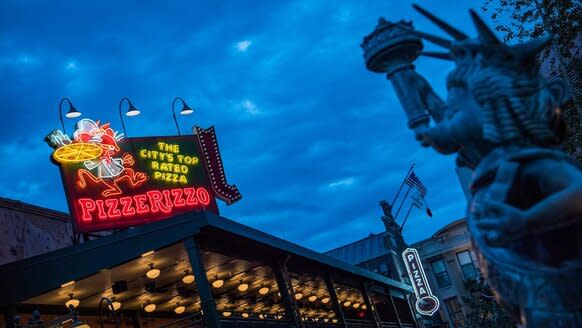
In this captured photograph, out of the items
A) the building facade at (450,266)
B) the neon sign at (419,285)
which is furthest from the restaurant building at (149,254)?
the building facade at (450,266)

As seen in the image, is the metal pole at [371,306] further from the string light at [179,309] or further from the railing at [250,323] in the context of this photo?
the railing at [250,323]

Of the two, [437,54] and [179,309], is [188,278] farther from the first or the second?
[437,54]

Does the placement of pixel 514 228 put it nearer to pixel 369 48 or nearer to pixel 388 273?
pixel 369 48

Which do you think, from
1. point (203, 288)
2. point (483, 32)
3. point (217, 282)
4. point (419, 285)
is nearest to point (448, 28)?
point (483, 32)

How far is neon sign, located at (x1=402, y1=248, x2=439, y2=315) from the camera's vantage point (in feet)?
127

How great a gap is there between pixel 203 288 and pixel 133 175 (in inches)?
425

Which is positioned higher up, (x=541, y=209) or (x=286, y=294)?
(x=286, y=294)

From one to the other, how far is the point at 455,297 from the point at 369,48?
4662 cm

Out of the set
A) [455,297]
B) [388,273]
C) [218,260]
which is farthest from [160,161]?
[455,297]

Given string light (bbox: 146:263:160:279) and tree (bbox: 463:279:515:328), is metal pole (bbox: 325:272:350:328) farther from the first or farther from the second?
string light (bbox: 146:263:160:279)

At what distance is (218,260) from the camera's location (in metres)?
19.5

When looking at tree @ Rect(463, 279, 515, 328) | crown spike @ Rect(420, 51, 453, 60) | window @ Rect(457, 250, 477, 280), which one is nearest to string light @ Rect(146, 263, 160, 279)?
tree @ Rect(463, 279, 515, 328)

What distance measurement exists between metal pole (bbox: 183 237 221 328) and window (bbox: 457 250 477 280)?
3563cm

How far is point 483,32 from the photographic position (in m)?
3.42
